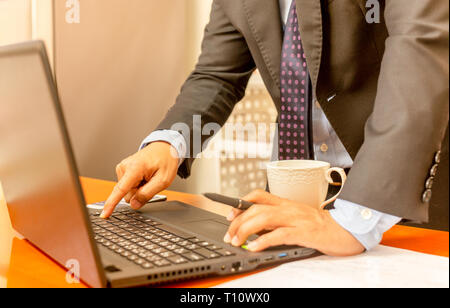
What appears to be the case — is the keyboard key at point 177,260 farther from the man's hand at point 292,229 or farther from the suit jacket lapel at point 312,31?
the suit jacket lapel at point 312,31

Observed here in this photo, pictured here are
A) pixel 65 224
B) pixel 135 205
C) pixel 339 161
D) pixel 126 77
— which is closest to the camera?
pixel 65 224

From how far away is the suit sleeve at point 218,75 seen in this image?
3.83 feet

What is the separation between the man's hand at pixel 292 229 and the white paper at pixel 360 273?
0.02 m

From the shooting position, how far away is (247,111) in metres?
2.31

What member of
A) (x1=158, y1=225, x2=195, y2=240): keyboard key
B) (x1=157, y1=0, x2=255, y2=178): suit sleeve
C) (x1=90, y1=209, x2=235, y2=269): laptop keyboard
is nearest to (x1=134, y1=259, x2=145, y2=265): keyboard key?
(x1=90, y1=209, x2=235, y2=269): laptop keyboard

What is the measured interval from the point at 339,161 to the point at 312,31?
305 millimetres

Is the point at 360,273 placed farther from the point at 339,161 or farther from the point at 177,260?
the point at 339,161

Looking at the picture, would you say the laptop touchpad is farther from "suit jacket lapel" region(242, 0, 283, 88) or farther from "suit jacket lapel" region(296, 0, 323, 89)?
"suit jacket lapel" region(242, 0, 283, 88)

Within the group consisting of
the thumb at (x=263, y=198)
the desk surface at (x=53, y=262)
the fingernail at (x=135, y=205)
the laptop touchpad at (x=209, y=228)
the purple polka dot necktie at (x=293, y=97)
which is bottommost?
the desk surface at (x=53, y=262)

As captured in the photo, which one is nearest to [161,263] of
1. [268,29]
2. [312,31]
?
[312,31]

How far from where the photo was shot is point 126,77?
201 cm

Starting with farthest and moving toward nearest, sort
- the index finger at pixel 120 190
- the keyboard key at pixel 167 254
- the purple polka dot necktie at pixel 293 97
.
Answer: the purple polka dot necktie at pixel 293 97 < the index finger at pixel 120 190 < the keyboard key at pixel 167 254

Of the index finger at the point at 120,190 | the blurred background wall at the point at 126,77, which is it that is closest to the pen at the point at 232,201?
the index finger at the point at 120,190

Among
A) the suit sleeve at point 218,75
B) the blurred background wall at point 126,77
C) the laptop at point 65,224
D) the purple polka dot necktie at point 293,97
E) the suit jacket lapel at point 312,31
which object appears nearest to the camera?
the laptop at point 65,224
